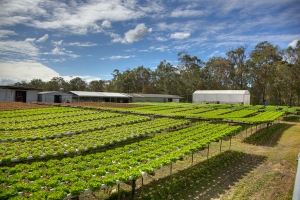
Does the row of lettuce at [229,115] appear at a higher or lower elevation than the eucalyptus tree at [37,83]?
lower

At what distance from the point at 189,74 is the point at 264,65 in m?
24.5

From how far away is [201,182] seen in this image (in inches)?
303

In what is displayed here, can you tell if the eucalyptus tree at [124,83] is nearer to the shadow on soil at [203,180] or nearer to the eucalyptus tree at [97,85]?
the eucalyptus tree at [97,85]

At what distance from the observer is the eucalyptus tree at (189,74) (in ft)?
228

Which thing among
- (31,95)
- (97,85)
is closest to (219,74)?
(97,85)

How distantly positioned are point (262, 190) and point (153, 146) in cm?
472

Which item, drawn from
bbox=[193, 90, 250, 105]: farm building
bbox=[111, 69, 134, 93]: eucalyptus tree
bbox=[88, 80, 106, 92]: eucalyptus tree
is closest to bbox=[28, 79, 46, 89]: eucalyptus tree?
bbox=[88, 80, 106, 92]: eucalyptus tree

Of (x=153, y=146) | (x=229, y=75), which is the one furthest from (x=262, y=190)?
(x=229, y=75)

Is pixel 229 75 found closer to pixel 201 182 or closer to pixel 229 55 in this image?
pixel 229 55

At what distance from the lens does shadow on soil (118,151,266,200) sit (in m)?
6.65

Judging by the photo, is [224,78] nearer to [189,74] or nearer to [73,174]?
[189,74]

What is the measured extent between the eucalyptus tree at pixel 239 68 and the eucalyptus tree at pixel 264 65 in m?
2.91

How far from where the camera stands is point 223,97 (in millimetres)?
52938

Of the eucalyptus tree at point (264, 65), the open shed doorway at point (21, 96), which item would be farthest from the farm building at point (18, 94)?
the eucalyptus tree at point (264, 65)
